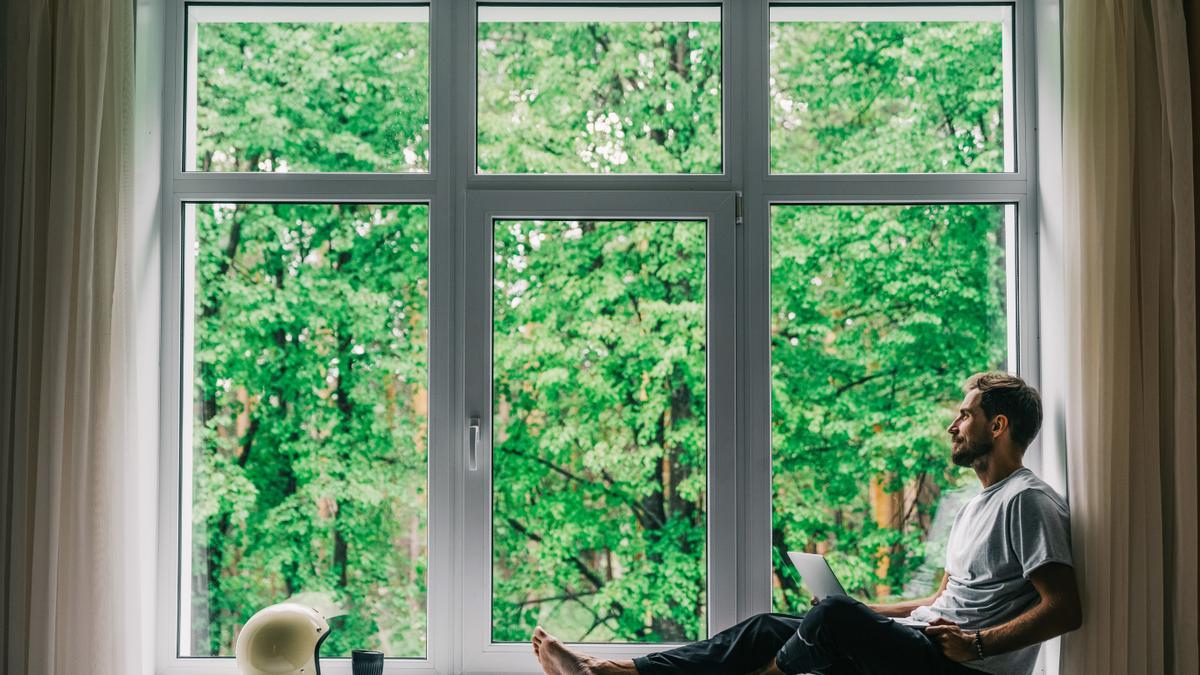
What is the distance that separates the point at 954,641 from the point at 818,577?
1.16 feet

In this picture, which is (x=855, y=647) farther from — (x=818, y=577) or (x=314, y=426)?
(x=314, y=426)

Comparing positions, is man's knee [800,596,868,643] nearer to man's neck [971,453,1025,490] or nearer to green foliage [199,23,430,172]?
man's neck [971,453,1025,490]

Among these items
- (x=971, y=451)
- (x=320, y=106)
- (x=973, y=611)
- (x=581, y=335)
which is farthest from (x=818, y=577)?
(x=320, y=106)

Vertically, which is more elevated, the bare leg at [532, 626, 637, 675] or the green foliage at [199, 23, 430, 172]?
the green foliage at [199, 23, 430, 172]

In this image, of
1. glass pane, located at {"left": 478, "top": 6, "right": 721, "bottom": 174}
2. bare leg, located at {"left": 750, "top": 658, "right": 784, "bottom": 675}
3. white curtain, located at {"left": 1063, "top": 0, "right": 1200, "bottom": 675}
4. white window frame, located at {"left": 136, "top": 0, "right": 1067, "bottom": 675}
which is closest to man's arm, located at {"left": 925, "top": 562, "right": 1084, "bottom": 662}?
white curtain, located at {"left": 1063, "top": 0, "right": 1200, "bottom": 675}

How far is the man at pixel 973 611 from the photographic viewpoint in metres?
2.04

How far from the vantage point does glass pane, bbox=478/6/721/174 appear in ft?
8.49

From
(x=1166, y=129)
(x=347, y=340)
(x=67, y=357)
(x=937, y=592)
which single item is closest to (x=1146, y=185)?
(x=1166, y=129)

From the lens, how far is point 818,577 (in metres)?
2.31

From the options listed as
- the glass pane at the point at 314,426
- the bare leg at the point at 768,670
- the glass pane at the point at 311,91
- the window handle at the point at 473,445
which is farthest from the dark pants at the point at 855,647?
the glass pane at the point at 311,91

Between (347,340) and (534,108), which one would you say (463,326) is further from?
(534,108)

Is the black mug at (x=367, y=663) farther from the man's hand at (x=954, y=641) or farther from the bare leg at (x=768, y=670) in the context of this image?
the man's hand at (x=954, y=641)

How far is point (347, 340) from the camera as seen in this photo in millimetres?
2568

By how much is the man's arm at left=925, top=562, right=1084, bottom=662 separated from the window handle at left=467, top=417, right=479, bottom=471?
124 centimetres
